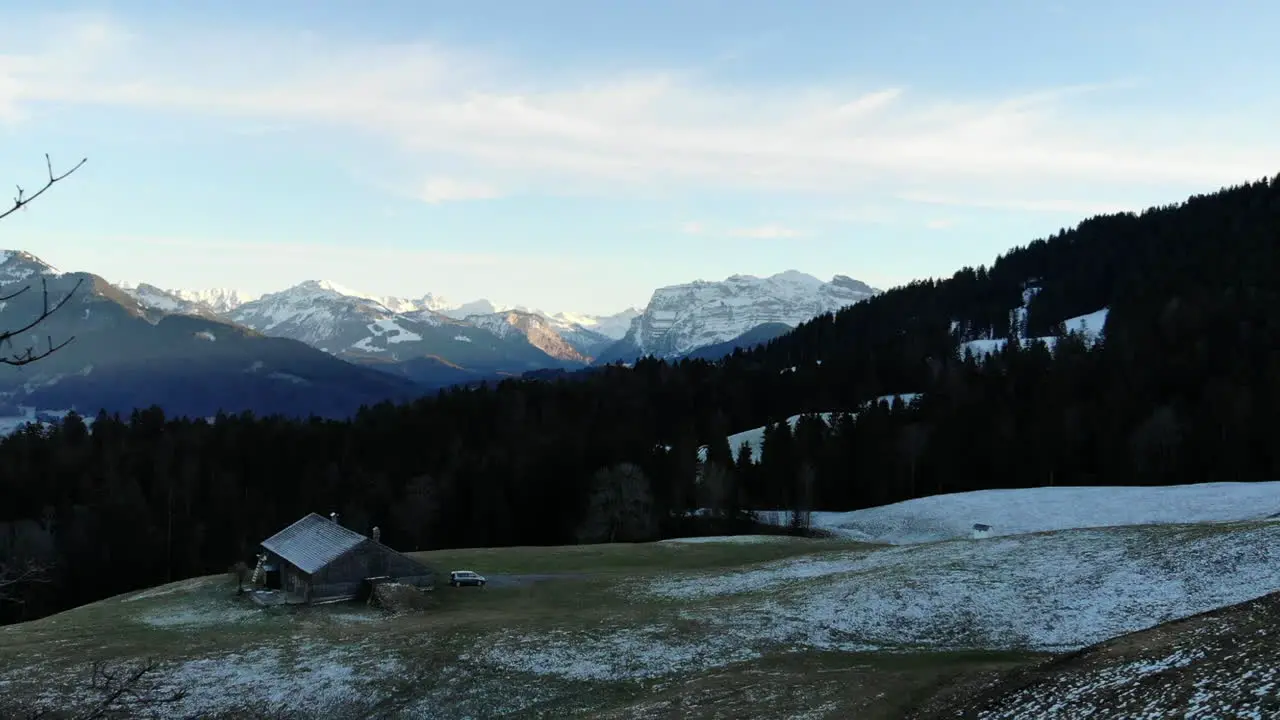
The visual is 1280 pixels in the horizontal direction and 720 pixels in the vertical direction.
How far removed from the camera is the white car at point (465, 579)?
6378 centimetres

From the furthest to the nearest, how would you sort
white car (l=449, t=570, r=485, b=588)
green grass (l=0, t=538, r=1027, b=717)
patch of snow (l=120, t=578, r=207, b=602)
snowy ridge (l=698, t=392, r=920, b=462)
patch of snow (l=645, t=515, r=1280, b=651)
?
snowy ridge (l=698, t=392, r=920, b=462), patch of snow (l=120, t=578, r=207, b=602), white car (l=449, t=570, r=485, b=588), patch of snow (l=645, t=515, r=1280, b=651), green grass (l=0, t=538, r=1027, b=717)

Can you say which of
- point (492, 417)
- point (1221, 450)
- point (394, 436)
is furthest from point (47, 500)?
point (1221, 450)

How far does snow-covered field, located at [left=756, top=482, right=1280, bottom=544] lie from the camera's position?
8306 centimetres

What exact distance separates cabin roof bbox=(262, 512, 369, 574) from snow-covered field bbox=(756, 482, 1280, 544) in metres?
54.4

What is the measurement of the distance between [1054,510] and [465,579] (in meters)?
61.8

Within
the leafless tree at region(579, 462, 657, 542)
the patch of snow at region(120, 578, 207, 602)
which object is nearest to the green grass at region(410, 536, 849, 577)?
the patch of snow at region(120, 578, 207, 602)

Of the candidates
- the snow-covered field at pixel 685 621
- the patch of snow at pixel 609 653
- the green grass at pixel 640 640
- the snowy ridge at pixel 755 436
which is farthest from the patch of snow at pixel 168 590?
the snowy ridge at pixel 755 436

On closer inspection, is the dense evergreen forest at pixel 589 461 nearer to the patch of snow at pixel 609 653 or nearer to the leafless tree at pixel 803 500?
the leafless tree at pixel 803 500

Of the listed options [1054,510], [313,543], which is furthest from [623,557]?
[1054,510]

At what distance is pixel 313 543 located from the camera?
65.2m

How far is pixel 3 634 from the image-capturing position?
5466 centimetres

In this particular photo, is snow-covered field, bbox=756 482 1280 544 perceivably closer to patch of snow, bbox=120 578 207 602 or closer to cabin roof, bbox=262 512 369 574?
cabin roof, bbox=262 512 369 574

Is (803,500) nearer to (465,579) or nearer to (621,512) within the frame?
(621,512)

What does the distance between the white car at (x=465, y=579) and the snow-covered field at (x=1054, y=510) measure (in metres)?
45.2
